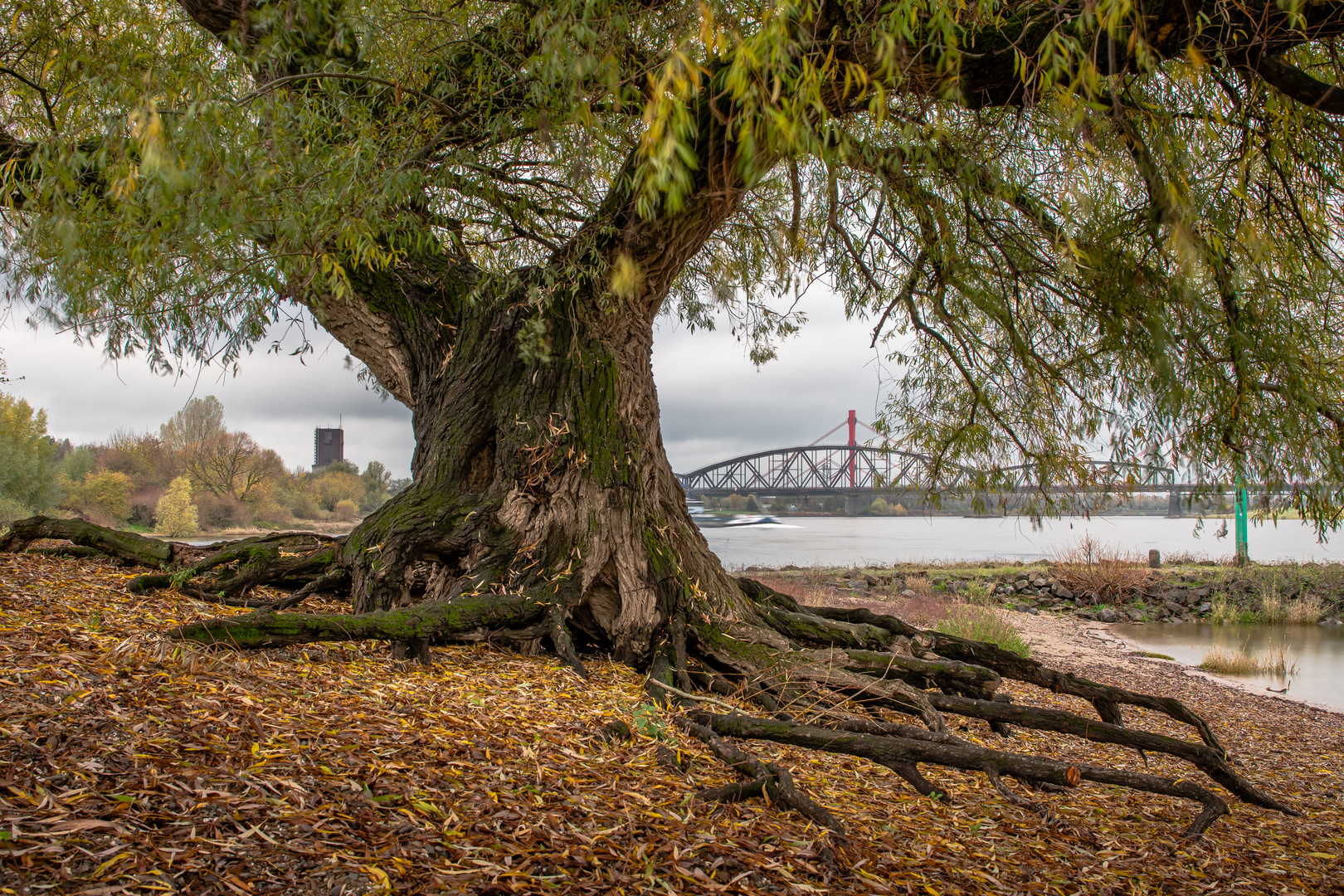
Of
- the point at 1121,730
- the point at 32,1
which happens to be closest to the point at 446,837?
the point at 1121,730

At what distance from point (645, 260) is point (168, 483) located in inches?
772

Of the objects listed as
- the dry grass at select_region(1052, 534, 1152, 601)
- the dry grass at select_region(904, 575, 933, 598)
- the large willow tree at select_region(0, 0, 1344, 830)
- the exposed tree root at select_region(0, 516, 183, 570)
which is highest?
the large willow tree at select_region(0, 0, 1344, 830)

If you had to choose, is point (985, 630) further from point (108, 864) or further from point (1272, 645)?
point (108, 864)

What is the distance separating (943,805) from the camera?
2.93 m

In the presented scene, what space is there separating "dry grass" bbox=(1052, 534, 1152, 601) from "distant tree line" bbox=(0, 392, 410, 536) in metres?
15.5

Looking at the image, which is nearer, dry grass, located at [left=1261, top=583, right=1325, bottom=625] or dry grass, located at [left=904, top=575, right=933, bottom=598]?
dry grass, located at [left=1261, top=583, right=1325, bottom=625]

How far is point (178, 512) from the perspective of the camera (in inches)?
677

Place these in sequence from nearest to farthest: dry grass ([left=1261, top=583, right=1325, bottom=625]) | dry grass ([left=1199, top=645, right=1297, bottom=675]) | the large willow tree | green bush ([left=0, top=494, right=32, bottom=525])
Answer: the large willow tree, dry grass ([left=1199, top=645, right=1297, bottom=675]), dry grass ([left=1261, top=583, right=1325, bottom=625]), green bush ([left=0, top=494, right=32, bottom=525])

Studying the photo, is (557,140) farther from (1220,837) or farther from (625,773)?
(1220,837)

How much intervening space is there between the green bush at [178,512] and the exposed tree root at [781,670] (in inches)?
533

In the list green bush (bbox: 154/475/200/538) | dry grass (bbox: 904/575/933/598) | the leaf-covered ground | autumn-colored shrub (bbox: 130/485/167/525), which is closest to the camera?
the leaf-covered ground

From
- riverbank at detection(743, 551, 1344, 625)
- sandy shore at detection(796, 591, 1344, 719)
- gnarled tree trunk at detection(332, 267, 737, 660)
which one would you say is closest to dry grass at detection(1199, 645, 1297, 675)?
sandy shore at detection(796, 591, 1344, 719)

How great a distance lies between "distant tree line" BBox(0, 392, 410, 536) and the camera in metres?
16.4

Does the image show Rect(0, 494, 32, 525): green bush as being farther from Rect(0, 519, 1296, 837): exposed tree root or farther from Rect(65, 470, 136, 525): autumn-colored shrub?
Rect(0, 519, 1296, 837): exposed tree root
